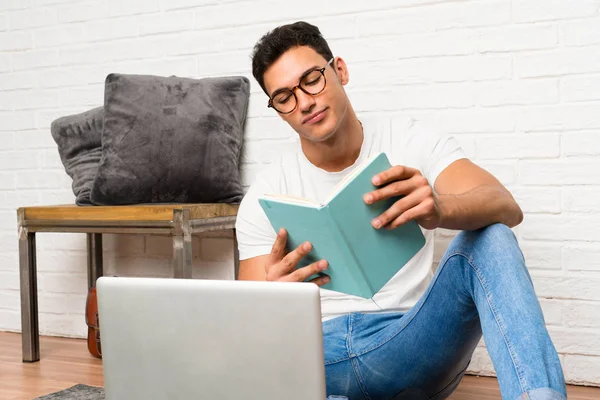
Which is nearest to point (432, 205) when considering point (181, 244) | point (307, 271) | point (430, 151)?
point (307, 271)

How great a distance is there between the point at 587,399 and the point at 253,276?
107 cm

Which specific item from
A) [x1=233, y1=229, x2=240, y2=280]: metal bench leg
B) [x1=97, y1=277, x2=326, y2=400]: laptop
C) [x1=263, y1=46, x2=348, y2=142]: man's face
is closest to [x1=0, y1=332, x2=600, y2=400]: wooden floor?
[x1=233, y1=229, x2=240, y2=280]: metal bench leg

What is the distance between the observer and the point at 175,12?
8.78 feet

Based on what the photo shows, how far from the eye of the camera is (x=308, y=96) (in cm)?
165

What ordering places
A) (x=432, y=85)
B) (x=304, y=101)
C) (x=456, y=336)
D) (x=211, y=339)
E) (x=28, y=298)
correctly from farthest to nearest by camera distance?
1. (x=28, y=298)
2. (x=432, y=85)
3. (x=304, y=101)
4. (x=456, y=336)
5. (x=211, y=339)

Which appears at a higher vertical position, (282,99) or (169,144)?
(282,99)

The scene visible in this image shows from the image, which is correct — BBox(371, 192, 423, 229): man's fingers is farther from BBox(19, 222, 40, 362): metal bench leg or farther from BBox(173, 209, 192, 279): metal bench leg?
BBox(19, 222, 40, 362): metal bench leg

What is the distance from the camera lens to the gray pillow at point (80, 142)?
2.59 m

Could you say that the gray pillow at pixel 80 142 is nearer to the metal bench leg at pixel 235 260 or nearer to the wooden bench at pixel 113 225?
the wooden bench at pixel 113 225

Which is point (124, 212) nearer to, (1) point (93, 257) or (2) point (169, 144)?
(2) point (169, 144)

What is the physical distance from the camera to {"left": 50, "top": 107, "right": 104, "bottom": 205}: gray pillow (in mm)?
2588

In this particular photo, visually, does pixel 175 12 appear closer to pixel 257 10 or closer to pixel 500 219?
pixel 257 10

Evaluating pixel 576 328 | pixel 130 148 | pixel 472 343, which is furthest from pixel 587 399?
pixel 130 148

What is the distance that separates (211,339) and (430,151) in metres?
0.87
